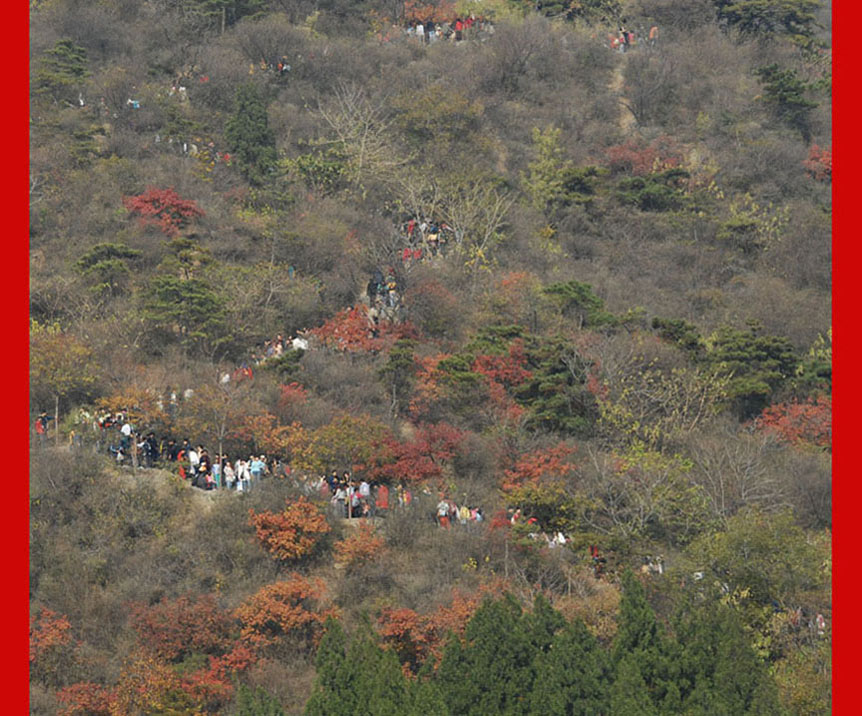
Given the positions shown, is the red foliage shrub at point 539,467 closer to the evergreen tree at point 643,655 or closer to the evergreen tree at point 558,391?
the evergreen tree at point 558,391

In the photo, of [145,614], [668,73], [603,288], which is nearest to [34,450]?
[145,614]

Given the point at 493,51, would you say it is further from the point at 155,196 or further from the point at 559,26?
the point at 155,196

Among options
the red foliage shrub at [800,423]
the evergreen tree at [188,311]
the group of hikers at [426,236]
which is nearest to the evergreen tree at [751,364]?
the red foliage shrub at [800,423]

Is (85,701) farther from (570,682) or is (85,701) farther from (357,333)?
(357,333)

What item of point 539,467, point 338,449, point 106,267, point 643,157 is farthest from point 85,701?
point 643,157

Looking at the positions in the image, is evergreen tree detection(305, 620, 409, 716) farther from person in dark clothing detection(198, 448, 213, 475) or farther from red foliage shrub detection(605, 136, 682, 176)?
red foliage shrub detection(605, 136, 682, 176)

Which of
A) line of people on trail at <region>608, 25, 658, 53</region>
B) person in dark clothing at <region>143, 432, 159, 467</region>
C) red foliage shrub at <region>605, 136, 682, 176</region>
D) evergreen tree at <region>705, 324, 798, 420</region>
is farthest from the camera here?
line of people on trail at <region>608, 25, 658, 53</region>

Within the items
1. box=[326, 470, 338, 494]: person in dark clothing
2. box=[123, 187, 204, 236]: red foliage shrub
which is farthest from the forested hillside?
box=[326, 470, 338, 494]: person in dark clothing
